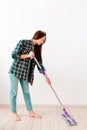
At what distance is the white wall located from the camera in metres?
4.29

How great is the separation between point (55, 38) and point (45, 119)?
4.60 ft

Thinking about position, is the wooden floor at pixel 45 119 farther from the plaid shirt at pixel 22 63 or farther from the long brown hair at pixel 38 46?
the long brown hair at pixel 38 46

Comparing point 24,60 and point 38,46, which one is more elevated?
point 38,46

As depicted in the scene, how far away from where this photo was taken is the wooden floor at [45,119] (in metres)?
3.07

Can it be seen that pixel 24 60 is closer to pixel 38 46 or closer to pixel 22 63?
Answer: pixel 22 63

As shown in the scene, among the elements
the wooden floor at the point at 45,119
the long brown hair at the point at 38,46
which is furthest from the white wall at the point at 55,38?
the long brown hair at the point at 38,46

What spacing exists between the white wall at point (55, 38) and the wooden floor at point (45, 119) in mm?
242

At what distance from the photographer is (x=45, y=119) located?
3.45 m

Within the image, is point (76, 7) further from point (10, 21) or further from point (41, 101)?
point (41, 101)

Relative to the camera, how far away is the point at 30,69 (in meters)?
3.50

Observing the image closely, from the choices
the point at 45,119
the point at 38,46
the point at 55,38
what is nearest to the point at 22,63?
the point at 38,46

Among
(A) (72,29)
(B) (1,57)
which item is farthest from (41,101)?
(A) (72,29)

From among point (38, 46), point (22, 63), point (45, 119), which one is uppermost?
point (38, 46)

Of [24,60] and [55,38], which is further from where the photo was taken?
[55,38]
